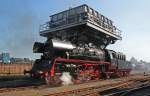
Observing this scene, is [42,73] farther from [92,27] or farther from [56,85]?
[92,27]

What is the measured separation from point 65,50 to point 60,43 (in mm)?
810

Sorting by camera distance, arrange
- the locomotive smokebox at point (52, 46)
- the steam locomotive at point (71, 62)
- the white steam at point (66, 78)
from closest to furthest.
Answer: the steam locomotive at point (71, 62)
the locomotive smokebox at point (52, 46)
the white steam at point (66, 78)

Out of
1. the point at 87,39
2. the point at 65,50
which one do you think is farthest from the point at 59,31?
the point at 65,50

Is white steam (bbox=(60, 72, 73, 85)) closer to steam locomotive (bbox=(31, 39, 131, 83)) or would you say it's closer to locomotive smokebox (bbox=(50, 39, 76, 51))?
steam locomotive (bbox=(31, 39, 131, 83))

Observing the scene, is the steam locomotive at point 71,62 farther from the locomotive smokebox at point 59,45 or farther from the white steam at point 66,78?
the white steam at point 66,78

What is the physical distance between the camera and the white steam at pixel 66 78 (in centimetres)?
1957

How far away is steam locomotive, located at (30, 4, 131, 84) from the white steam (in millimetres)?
245

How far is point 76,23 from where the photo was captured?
26281 millimetres

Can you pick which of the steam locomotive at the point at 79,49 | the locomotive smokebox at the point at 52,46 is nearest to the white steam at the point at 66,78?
the steam locomotive at the point at 79,49

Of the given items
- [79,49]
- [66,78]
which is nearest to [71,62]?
[66,78]

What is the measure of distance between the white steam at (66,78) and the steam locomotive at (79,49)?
0.80ft

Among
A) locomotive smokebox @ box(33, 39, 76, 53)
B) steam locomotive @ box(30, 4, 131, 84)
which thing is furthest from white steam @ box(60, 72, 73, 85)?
locomotive smokebox @ box(33, 39, 76, 53)

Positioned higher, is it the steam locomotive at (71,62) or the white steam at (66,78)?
the steam locomotive at (71,62)

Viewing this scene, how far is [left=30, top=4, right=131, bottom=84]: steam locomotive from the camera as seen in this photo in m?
19.0
